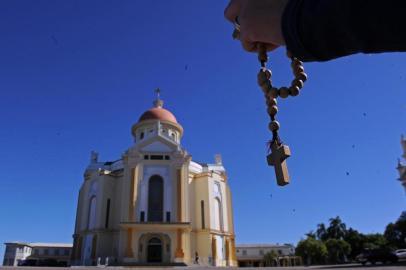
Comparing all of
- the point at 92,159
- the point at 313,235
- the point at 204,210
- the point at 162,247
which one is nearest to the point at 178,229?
the point at 162,247

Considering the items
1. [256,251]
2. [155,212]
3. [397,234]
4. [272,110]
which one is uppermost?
[155,212]

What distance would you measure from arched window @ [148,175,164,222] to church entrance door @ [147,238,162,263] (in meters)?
1.94

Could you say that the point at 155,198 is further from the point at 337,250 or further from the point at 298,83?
the point at 298,83

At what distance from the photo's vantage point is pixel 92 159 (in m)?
41.9

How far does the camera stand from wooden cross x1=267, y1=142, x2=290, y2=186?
4.80 ft

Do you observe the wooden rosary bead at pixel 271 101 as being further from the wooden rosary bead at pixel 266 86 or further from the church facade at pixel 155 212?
the church facade at pixel 155 212

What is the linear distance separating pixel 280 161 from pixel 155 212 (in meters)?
31.6

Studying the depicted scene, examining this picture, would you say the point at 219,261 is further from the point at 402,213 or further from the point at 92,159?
the point at 402,213

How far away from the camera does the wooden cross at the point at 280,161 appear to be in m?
1.46

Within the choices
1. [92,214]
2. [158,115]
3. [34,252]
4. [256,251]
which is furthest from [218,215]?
[34,252]

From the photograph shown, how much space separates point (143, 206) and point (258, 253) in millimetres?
40803

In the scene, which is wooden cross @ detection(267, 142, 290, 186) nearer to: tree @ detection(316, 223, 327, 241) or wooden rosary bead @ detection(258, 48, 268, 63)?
wooden rosary bead @ detection(258, 48, 268, 63)

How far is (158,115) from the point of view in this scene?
1565 inches

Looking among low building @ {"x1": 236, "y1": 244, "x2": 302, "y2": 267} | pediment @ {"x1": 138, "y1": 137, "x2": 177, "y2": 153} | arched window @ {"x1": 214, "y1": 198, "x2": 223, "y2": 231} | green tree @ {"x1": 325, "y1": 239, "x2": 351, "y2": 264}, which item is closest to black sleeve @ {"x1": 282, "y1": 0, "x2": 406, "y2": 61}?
pediment @ {"x1": 138, "y1": 137, "x2": 177, "y2": 153}
